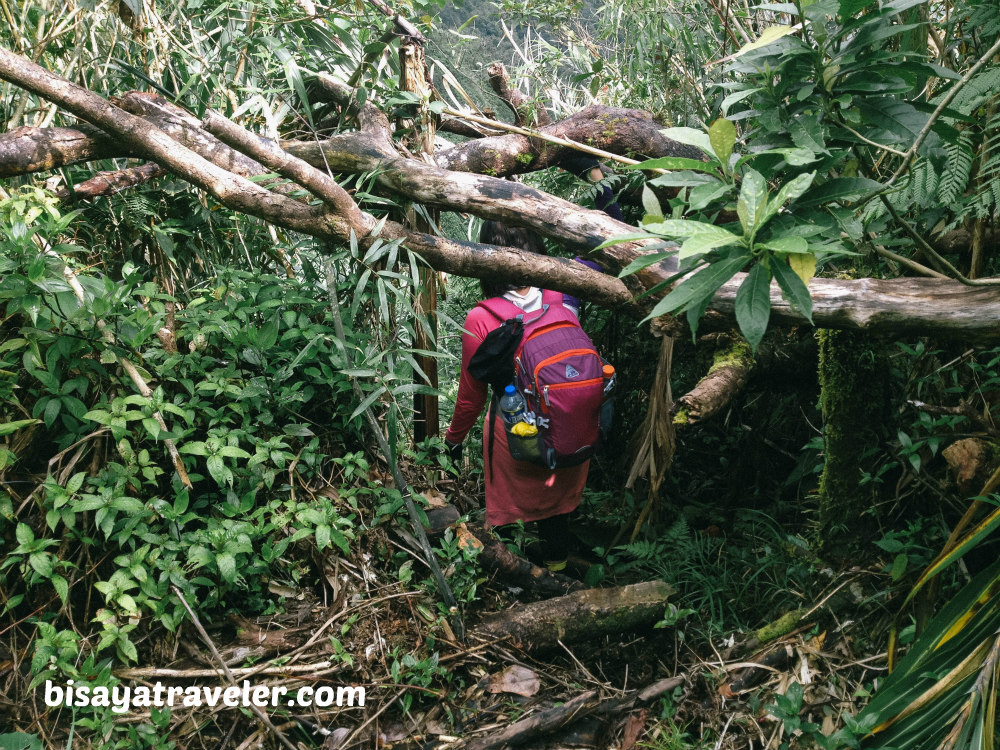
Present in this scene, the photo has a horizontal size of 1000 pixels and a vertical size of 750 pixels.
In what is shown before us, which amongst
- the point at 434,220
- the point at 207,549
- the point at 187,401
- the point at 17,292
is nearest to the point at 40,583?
the point at 207,549

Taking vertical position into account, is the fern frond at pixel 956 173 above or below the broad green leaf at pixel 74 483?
above

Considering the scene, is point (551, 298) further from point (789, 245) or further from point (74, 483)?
point (74, 483)

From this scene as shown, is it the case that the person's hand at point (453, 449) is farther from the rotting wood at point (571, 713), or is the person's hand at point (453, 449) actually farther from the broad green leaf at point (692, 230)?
the broad green leaf at point (692, 230)

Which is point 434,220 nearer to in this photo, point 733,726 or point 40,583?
point 40,583

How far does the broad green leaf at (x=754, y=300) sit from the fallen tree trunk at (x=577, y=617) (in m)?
1.92

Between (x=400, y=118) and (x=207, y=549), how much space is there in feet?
7.30

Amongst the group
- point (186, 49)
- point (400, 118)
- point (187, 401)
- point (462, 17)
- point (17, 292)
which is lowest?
point (187, 401)

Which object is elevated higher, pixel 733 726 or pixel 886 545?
pixel 886 545

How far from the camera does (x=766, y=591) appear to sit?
2.87 metres

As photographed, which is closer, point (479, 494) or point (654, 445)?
point (654, 445)

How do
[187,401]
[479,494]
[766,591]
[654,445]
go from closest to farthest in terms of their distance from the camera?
[187,401], [766,591], [654,445], [479,494]

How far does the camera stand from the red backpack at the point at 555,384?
2.84 metres

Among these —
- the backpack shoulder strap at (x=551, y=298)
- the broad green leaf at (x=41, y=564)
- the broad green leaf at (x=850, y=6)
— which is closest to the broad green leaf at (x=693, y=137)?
the broad green leaf at (x=850, y=6)

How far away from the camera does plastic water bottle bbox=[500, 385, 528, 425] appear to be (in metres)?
2.98
